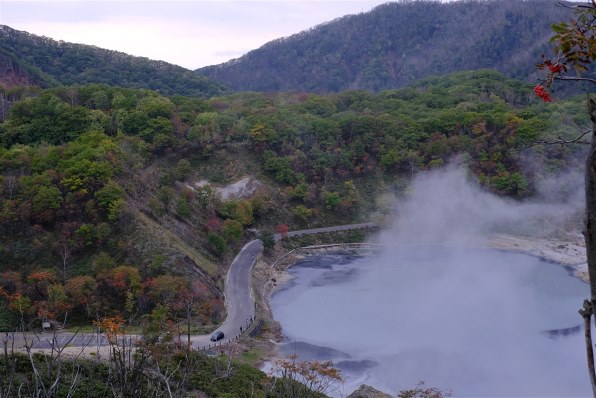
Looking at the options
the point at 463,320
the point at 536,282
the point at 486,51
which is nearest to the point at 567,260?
the point at 536,282

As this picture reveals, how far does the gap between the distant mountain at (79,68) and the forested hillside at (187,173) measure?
19592 mm

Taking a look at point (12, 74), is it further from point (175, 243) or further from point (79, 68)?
point (175, 243)

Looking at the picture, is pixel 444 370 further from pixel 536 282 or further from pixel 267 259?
pixel 267 259

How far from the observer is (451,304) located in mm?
30016

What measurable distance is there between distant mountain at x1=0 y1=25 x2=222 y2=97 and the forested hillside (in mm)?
19592

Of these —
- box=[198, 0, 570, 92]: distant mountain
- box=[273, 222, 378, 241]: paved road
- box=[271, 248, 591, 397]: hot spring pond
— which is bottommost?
box=[271, 248, 591, 397]: hot spring pond

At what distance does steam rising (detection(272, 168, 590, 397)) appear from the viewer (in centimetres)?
2238

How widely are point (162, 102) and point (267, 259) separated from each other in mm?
17835

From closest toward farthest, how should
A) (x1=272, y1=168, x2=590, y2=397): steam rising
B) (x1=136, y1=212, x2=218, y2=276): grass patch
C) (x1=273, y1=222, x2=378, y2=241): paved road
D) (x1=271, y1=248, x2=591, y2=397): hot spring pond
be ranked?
(x1=271, y1=248, x2=591, y2=397): hot spring pond < (x1=272, y1=168, x2=590, y2=397): steam rising < (x1=136, y1=212, x2=218, y2=276): grass patch < (x1=273, y1=222, x2=378, y2=241): paved road

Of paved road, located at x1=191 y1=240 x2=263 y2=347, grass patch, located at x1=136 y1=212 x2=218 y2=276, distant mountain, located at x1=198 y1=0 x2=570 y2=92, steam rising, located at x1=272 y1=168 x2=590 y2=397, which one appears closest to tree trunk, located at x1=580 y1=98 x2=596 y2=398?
steam rising, located at x1=272 y1=168 x2=590 y2=397

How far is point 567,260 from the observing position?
37781mm

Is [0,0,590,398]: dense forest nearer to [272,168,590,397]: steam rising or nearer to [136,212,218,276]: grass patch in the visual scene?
[136,212,218,276]: grass patch

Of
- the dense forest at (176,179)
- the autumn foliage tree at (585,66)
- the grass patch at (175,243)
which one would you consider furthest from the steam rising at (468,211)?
the autumn foliage tree at (585,66)

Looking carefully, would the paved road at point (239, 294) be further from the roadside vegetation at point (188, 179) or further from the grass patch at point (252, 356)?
the grass patch at point (252, 356)
